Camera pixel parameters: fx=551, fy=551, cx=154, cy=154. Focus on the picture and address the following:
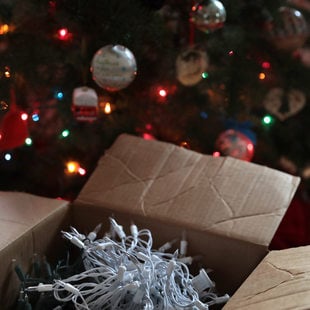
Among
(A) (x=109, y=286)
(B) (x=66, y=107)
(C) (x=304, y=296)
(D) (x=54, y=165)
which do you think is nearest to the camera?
(C) (x=304, y=296)

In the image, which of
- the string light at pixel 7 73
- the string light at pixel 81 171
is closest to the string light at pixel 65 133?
the string light at pixel 81 171

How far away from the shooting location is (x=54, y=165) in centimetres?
126

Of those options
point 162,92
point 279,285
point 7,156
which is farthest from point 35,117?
point 279,285

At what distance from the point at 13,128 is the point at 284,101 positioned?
0.63 meters

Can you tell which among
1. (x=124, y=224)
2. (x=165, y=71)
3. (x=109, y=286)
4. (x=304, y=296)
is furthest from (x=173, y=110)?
(x=304, y=296)

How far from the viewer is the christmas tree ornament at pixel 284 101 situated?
1.29m

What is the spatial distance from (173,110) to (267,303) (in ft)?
2.42

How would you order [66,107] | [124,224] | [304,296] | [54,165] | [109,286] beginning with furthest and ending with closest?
1. [54,165]
2. [66,107]
3. [124,224]
4. [109,286]
5. [304,296]

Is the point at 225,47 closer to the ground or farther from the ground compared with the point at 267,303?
farther from the ground

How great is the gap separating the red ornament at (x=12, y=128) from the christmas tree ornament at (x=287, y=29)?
0.57 m

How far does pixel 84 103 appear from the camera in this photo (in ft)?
3.43

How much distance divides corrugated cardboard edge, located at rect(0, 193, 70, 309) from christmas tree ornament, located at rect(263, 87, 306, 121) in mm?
640

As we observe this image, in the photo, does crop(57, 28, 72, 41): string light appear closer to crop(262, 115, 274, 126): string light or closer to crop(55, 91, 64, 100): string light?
crop(55, 91, 64, 100): string light

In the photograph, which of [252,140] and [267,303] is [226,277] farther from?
[252,140]
